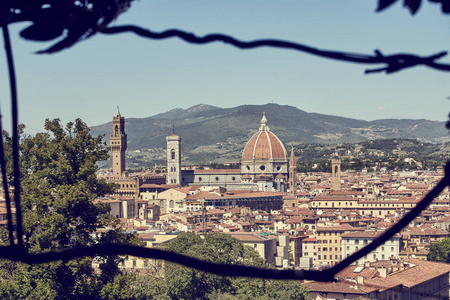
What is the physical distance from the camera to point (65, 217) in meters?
12.8

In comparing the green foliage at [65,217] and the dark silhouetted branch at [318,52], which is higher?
the dark silhouetted branch at [318,52]

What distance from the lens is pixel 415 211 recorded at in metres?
1.29

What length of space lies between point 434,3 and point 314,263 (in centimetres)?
4235

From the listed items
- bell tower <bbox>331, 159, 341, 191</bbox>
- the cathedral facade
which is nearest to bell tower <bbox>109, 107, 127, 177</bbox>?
the cathedral facade

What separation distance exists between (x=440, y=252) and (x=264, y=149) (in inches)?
1745

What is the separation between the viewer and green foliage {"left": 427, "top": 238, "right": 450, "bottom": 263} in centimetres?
4342

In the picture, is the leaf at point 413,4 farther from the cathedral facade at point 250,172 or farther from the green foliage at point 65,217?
the cathedral facade at point 250,172

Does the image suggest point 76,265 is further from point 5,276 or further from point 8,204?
point 8,204

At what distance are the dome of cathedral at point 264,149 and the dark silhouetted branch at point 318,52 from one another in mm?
84653

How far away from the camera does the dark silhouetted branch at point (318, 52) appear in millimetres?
1249

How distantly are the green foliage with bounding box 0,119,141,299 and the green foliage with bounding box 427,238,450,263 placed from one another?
3276 centimetres

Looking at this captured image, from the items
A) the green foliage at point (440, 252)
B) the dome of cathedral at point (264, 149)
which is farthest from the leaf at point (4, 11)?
the dome of cathedral at point (264, 149)

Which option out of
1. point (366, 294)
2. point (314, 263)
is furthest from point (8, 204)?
point (314, 263)

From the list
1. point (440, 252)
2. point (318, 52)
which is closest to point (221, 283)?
point (318, 52)
